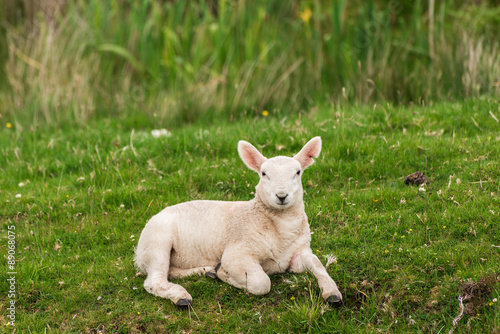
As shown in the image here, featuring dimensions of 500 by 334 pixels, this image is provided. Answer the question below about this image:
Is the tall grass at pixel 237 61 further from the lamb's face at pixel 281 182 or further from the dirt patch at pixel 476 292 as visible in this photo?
the dirt patch at pixel 476 292

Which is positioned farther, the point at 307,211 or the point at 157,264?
the point at 307,211

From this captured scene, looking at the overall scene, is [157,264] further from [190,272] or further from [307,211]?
[307,211]

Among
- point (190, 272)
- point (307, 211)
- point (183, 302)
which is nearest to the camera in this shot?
point (183, 302)

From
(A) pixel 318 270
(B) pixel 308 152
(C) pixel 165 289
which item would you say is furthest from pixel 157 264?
(B) pixel 308 152

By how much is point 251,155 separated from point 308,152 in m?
0.50

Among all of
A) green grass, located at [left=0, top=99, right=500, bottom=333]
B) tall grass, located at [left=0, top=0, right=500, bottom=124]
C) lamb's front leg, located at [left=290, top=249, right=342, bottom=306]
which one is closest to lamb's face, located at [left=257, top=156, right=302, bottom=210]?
lamb's front leg, located at [left=290, top=249, right=342, bottom=306]

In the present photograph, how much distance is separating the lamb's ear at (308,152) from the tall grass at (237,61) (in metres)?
3.56

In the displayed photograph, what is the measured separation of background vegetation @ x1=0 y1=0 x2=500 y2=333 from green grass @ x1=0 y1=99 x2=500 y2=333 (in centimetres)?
2

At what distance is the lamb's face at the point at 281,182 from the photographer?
448cm

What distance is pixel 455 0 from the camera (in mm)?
14570

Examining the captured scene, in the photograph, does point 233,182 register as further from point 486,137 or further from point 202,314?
point 486,137

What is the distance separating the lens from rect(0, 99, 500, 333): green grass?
4391 mm

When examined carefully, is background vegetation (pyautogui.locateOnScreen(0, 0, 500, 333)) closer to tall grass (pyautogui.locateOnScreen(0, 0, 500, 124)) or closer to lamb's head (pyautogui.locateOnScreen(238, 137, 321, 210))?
tall grass (pyautogui.locateOnScreen(0, 0, 500, 124))

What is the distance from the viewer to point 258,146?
7.18 metres
